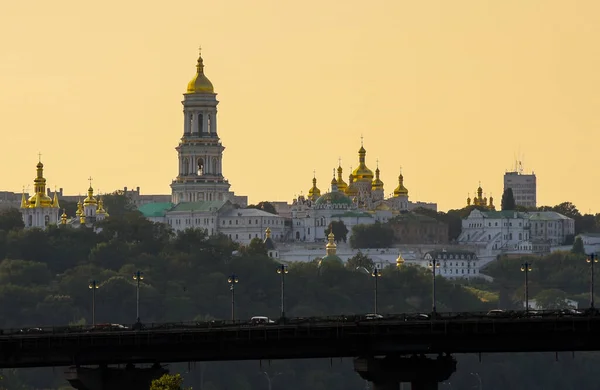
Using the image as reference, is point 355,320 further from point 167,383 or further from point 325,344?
point 167,383

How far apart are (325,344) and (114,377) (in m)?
10.0

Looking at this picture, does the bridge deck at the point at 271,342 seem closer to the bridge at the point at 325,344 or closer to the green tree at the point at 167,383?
the bridge at the point at 325,344

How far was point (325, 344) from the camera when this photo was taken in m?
156

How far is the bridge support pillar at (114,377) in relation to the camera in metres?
→ 155

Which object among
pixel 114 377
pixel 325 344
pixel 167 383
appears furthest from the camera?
pixel 325 344

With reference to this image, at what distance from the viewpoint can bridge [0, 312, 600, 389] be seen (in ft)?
506

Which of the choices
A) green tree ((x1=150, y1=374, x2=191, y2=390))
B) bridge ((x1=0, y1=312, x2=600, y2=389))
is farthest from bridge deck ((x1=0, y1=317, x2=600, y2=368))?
green tree ((x1=150, y1=374, x2=191, y2=390))

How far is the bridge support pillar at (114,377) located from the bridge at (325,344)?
12.0 inches

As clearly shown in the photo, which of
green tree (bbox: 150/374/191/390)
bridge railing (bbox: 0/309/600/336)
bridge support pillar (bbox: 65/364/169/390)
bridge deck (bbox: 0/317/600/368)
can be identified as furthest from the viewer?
bridge railing (bbox: 0/309/600/336)

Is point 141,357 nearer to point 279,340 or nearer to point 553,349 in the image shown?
point 279,340

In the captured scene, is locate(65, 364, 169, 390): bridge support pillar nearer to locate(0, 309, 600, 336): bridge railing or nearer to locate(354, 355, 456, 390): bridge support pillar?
locate(0, 309, 600, 336): bridge railing

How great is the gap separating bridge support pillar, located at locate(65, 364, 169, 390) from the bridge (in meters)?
0.31

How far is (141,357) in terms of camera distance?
155 m

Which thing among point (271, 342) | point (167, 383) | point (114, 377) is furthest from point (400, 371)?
point (167, 383)
